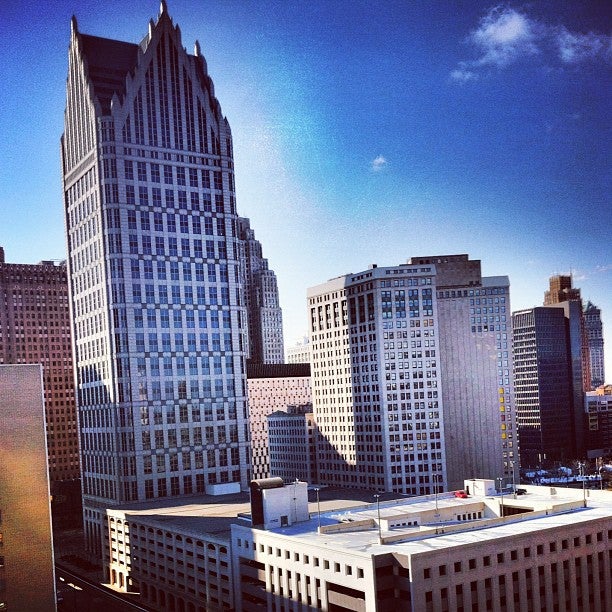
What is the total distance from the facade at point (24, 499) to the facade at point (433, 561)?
33417mm

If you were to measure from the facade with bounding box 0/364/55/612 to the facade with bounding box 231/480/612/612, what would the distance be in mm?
33417

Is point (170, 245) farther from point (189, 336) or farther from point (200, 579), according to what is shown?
point (200, 579)

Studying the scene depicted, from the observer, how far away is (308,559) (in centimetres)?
11194

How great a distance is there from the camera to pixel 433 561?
331ft

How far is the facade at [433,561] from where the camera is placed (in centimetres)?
10138

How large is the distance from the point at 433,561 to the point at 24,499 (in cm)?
5753

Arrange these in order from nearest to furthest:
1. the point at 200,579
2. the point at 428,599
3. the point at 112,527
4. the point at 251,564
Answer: the point at 428,599, the point at 251,564, the point at 200,579, the point at 112,527

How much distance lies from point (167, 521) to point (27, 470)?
49763 millimetres

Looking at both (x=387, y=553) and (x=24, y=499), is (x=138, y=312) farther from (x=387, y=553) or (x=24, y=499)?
(x=387, y=553)

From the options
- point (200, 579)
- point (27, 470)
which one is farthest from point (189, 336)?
point (27, 470)

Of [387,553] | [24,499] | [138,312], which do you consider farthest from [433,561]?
[138,312]

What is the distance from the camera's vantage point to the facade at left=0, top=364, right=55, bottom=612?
106 metres

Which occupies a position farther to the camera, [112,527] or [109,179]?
[109,179]

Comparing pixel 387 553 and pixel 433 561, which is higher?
pixel 387 553
